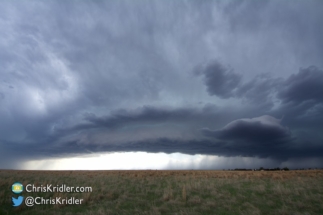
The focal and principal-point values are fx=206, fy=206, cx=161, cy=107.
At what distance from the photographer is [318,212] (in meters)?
13.1

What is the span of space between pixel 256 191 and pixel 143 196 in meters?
10.9

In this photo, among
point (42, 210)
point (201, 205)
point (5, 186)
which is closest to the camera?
point (42, 210)

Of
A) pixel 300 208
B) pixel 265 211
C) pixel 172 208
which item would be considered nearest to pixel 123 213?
pixel 172 208

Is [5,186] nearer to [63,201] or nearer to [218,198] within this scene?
[63,201]

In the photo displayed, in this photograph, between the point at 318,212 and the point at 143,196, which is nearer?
the point at 318,212

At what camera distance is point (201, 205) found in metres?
15.0

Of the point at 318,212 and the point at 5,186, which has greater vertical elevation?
the point at 5,186

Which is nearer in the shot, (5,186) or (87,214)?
(87,214)

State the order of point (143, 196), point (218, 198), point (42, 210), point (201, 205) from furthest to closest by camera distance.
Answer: point (143, 196) < point (218, 198) < point (201, 205) < point (42, 210)

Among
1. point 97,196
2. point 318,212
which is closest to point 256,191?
point 318,212

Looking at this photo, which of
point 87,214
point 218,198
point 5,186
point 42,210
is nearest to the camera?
point 87,214

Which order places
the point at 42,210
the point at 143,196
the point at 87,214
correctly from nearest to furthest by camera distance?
the point at 87,214, the point at 42,210, the point at 143,196

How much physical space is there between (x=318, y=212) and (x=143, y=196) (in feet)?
42.8

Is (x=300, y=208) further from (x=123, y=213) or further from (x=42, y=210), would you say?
(x=42, y=210)
